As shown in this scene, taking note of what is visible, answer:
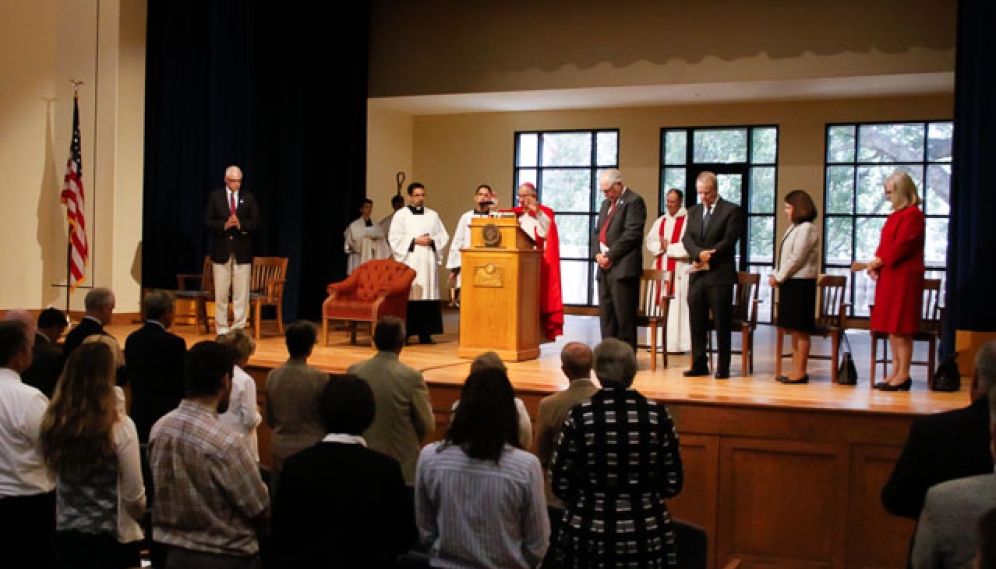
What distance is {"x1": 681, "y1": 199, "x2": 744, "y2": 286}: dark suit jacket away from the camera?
7.41 m

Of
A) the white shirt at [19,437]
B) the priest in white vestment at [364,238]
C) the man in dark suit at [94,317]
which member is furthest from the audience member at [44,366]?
the priest in white vestment at [364,238]

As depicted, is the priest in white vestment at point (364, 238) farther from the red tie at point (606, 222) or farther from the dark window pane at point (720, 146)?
the red tie at point (606, 222)

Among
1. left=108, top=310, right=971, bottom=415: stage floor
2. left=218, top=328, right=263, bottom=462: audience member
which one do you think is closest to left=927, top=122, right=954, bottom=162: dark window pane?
left=108, top=310, right=971, bottom=415: stage floor

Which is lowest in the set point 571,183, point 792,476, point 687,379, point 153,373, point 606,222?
point 792,476

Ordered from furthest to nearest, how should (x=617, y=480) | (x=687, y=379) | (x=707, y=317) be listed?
1. (x=707, y=317)
2. (x=687, y=379)
3. (x=617, y=480)

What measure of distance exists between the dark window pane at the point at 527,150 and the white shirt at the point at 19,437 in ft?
39.5

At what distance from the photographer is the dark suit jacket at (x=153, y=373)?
4574 mm

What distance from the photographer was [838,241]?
536 inches

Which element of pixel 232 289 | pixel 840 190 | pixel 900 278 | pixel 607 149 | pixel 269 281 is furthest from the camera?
pixel 607 149

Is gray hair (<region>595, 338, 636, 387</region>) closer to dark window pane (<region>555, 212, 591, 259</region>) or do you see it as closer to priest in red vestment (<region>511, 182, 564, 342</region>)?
priest in red vestment (<region>511, 182, 564, 342</region>)

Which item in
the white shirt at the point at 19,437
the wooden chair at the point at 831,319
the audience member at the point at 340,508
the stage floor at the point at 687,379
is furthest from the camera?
the wooden chair at the point at 831,319

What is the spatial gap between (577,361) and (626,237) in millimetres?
4072

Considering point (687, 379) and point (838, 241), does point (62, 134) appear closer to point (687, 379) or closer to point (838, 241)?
point (687, 379)

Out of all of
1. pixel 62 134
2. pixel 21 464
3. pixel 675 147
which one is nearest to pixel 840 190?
pixel 675 147
